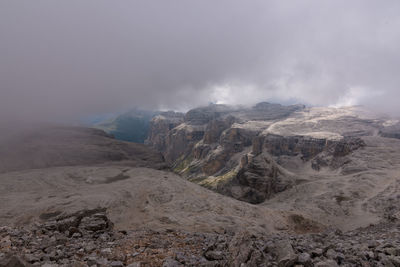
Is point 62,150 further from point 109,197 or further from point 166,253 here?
point 166,253

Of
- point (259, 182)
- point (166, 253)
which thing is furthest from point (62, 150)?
point (166, 253)

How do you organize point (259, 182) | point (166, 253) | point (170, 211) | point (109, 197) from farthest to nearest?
point (259, 182)
point (109, 197)
point (170, 211)
point (166, 253)

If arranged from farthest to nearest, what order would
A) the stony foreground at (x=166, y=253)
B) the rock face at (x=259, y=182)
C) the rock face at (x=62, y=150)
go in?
the rock face at (x=259, y=182), the rock face at (x=62, y=150), the stony foreground at (x=166, y=253)

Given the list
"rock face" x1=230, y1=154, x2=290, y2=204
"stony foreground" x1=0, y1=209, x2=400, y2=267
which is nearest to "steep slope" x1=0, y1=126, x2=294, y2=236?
"stony foreground" x1=0, y1=209, x2=400, y2=267

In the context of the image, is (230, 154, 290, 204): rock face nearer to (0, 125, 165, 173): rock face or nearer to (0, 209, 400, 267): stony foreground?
(0, 125, 165, 173): rock face

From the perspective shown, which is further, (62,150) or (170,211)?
(62,150)

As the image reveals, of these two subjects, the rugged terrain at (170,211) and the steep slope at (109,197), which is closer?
the rugged terrain at (170,211)

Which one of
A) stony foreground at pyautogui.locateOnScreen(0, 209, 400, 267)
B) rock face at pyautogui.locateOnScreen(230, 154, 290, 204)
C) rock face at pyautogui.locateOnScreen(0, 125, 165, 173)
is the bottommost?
rock face at pyautogui.locateOnScreen(230, 154, 290, 204)

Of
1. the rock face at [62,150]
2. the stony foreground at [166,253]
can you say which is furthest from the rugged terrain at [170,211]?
the rock face at [62,150]

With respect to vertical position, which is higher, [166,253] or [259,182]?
[166,253]

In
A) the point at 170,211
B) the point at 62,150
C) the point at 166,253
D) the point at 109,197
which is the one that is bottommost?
the point at 62,150

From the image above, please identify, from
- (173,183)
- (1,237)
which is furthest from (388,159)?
(1,237)

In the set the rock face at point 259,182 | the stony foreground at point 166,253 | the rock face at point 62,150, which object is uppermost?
the stony foreground at point 166,253

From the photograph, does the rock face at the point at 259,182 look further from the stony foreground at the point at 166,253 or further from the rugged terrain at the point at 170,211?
the stony foreground at the point at 166,253
